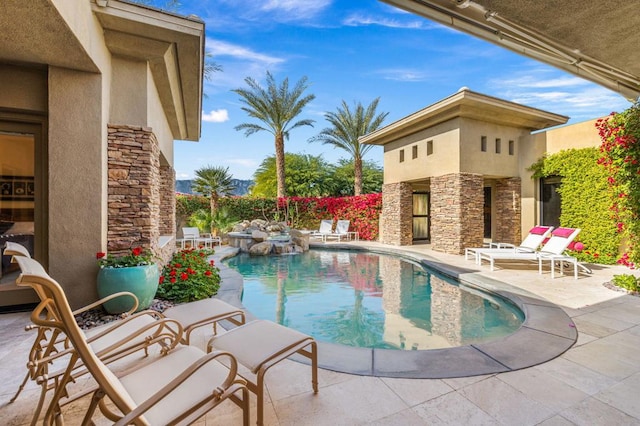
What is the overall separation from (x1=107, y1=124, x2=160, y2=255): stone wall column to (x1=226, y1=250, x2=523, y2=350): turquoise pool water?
235 cm

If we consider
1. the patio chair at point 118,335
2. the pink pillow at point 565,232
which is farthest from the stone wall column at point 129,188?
the pink pillow at point 565,232

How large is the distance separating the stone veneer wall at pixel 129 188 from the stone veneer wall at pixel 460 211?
29.4 feet

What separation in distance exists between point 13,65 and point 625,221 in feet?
34.2

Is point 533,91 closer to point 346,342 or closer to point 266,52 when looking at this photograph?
point 266,52

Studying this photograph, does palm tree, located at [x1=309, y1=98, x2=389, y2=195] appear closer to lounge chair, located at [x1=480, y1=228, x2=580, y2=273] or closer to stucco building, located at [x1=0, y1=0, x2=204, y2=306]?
lounge chair, located at [x1=480, y1=228, x2=580, y2=273]

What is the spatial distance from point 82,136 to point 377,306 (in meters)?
5.43

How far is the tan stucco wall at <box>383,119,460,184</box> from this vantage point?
32.7 ft

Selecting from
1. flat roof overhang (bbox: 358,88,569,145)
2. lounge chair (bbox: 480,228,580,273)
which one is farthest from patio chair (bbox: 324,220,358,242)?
lounge chair (bbox: 480,228,580,273)

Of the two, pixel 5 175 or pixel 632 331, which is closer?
pixel 632 331

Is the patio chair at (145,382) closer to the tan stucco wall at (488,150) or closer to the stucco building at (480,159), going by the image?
the stucco building at (480,159)

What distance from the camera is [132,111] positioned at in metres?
4.79

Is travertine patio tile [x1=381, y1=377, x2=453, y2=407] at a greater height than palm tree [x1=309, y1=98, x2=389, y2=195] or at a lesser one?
lesser

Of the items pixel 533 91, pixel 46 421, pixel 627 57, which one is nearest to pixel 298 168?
pixel 533 91

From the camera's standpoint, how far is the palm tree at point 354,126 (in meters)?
18.6
